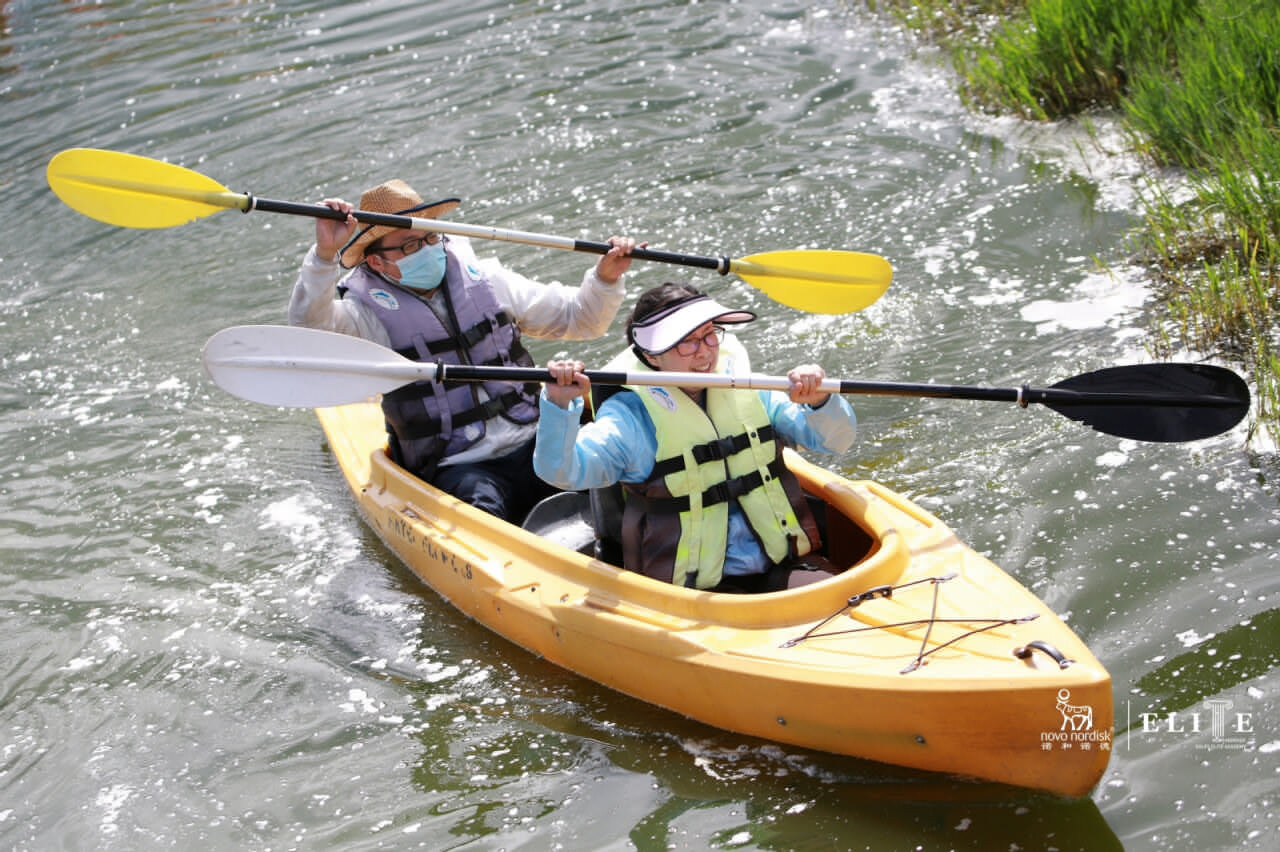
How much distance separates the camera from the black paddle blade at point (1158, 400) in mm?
3662

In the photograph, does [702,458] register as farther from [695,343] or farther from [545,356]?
[545,356]

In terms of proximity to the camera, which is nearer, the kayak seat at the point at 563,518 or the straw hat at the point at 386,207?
the kayak seat at the point at 563,518

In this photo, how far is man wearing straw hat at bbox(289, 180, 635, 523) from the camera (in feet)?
14.8

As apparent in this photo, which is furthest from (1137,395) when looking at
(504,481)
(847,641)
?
(504,481)

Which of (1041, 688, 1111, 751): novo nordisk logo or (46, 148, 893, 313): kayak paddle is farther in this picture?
(46, 148, 893, 313): kayak paddle

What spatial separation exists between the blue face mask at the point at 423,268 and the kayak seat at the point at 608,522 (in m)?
1.09

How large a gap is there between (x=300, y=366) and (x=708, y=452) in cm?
126

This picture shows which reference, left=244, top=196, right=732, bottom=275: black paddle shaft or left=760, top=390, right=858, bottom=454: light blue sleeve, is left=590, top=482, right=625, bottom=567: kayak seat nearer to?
left=760, top=390, right=858, bottom=454: light blue sleeve

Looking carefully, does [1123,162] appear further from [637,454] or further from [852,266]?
[637,454]

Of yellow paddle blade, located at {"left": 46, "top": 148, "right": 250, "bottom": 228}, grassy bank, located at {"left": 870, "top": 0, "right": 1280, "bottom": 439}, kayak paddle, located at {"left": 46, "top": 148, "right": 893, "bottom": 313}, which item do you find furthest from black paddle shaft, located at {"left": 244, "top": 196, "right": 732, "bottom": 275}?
grassy bank, located at {"left": 870, "top": 0, "right": 1280, "bottom": 439}

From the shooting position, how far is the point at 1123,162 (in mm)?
6699

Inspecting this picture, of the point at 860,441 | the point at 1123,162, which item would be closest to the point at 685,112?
the point at 1123,162

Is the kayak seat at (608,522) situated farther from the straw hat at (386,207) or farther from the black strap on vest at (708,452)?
the straw hat at (386,207)

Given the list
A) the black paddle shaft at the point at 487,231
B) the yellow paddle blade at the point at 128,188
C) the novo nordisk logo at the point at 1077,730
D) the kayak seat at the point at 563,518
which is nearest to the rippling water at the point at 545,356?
the novo nordisk logo at the point at 1077,730
